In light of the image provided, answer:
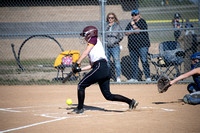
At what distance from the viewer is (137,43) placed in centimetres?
1079

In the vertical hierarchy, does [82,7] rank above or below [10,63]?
above

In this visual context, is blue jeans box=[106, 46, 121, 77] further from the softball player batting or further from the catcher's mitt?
the softball player batting

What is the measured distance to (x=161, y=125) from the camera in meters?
5.22

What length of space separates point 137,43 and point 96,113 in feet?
16.0

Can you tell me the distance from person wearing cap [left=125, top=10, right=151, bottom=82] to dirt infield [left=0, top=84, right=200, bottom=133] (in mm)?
1020

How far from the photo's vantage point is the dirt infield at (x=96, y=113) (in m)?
5.09

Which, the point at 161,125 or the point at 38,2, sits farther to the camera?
the point at 38,2

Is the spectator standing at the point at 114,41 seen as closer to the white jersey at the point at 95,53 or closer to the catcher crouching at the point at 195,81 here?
the catcher crouching at the point at 195,81

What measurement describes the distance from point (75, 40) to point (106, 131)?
14997 millimetres

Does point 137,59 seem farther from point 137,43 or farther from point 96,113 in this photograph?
point 96,113

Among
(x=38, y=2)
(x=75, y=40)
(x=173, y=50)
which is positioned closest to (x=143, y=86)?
(x=173, y=50)

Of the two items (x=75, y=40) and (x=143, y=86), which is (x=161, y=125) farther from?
(x=75, y=40)

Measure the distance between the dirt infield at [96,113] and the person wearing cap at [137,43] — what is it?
1.02m

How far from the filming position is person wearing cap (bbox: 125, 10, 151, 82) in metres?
10.7
